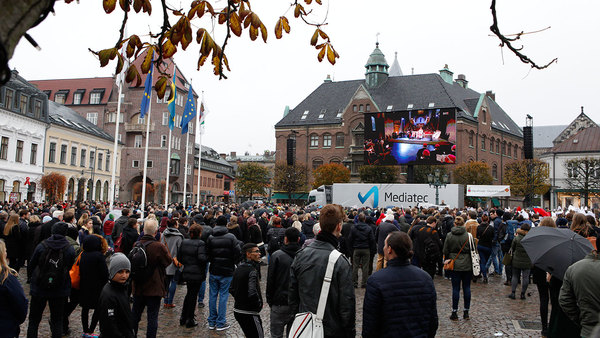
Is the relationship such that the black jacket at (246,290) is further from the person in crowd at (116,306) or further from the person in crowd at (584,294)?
the person in crowd at (584,294)

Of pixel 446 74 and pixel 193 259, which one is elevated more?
pixel 446 74

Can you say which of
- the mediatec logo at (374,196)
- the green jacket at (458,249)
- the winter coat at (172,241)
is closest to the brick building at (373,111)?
the mediatec logo at (374,196)

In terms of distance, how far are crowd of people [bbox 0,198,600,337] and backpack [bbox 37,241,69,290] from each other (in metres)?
0.01

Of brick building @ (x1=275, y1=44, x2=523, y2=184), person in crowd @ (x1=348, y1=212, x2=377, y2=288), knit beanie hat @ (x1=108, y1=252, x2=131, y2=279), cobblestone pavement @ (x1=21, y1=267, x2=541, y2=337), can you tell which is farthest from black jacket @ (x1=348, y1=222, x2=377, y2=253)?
brick building @ (x1=275, y1=44, x2=523, y2=184)

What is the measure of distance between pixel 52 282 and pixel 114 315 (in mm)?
1874

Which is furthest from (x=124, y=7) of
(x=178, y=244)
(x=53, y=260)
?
(x=178, y=244)

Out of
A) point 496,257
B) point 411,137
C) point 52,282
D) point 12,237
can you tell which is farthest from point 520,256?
point 411,137

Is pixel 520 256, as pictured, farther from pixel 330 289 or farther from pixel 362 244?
pixel 330 289

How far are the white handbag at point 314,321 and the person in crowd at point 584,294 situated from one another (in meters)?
2.46

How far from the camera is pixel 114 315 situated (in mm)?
5535

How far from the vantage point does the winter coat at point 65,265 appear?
22.4 feet

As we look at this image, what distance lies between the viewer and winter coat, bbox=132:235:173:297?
277 inches

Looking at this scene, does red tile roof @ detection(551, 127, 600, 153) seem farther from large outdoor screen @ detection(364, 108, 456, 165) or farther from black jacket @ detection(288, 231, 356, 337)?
black jacket @ detection(288, 231, 356, 337)

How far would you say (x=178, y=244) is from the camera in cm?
936
